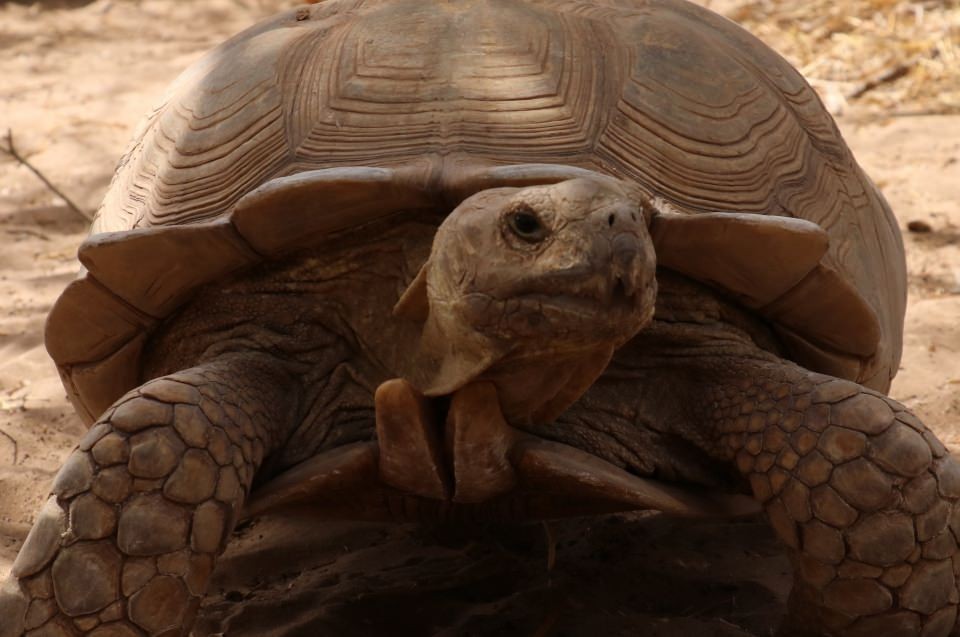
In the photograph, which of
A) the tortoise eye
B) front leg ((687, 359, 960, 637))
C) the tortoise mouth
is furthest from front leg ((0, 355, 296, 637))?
front leg ((687, 359, 960, 637))

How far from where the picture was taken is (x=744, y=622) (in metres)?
2.71

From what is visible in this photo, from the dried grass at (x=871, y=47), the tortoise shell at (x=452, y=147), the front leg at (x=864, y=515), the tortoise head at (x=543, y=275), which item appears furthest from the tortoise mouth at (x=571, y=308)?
the dried grass at (x=871, y=47)

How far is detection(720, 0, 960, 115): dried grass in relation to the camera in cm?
688

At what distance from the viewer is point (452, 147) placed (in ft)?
8.47

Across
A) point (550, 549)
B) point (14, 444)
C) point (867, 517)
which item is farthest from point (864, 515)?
point (14, 444)

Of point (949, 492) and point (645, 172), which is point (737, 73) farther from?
point (949, 492)

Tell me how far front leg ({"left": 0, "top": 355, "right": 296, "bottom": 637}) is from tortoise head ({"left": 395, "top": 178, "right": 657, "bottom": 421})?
535 mm

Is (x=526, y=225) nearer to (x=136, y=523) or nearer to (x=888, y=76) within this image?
(x=136, y=523)

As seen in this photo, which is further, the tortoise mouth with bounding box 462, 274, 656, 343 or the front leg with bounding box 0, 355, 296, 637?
the front leg with bounding box 0, 355, 296, 637

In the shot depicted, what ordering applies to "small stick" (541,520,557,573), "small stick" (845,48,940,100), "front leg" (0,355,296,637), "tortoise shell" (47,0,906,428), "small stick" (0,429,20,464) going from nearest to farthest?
1. "front leg" (0,355,296,637)
2. "tortoise shell" (47,0,906,428)
3. "small stick" (541,520,557,573)
4. "small stick" (0,429,20,464)
5. "small stick" (845,48,940,100)

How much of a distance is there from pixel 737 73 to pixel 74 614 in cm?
188

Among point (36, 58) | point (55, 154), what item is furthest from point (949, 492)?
point (36, 58)

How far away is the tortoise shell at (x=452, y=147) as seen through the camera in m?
2.61

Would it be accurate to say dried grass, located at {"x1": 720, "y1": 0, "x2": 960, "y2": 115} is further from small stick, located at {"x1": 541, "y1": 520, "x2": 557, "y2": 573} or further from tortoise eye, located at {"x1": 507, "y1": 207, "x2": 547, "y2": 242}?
tortoise eye, located at {"x1": 507, "y1": 207, "x2": 547, "y2": 242}
